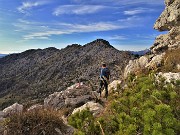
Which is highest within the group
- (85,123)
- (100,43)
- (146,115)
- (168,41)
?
(100,43)

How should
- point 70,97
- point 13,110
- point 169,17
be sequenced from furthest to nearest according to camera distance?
point 169,17 < point 70,97 < point 13,110

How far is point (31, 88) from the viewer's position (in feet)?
540

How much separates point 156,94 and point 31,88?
529ft

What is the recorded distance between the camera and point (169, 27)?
116 feet

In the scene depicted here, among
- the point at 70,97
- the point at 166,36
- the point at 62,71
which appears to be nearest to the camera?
the point at 70,97

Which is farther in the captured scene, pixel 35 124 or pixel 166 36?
pixel 166 36

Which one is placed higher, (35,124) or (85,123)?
(85,123)

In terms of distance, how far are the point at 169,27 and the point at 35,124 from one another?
2857cm

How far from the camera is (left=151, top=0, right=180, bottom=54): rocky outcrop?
3159 cm

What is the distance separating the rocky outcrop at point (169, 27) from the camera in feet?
104

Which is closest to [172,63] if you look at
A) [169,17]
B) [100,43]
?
[169,17]

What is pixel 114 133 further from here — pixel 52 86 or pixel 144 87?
pixel 52 86

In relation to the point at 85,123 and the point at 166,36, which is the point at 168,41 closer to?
the point at 166,36

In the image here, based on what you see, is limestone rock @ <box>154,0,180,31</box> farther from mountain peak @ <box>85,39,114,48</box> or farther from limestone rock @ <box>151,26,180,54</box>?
mountain peak @ <box>85,39,114,48</box>
